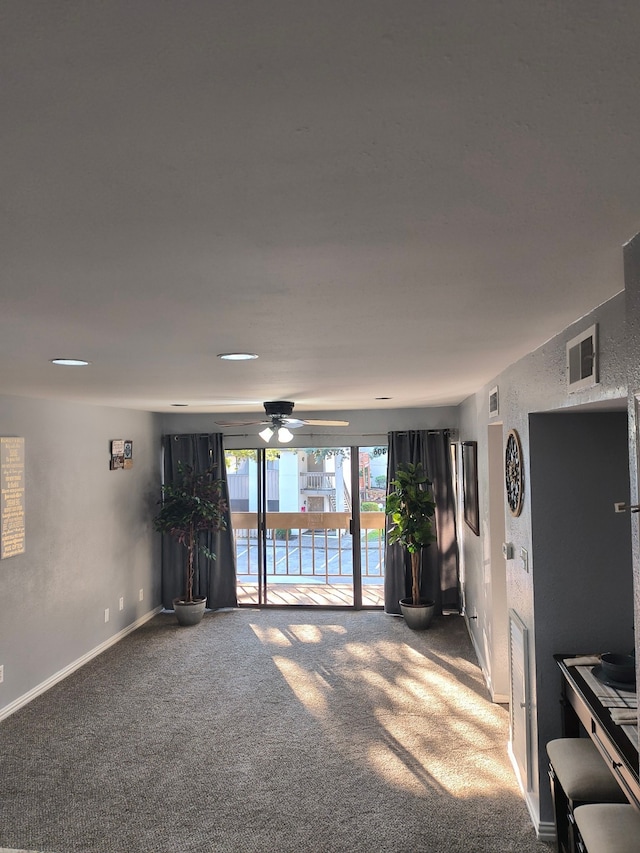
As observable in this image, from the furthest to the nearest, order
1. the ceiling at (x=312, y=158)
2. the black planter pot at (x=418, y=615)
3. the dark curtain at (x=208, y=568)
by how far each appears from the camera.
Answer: the dark curtain at (x=208, y=568)
the black planter pot at (x=418, y=615)
the ceiling at (x=312, y=158)

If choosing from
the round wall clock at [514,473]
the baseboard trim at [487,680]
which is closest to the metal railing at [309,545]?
the baseboard trim at [487,680]

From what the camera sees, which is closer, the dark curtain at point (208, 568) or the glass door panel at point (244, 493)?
the dark curtain at point (208, 568)

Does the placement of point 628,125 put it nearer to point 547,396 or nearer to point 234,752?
point 547,396

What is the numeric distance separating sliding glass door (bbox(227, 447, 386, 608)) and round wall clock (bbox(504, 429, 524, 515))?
12.3 feet

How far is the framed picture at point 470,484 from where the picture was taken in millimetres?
5219

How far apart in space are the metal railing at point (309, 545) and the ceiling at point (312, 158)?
570 cm

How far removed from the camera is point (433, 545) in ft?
22.8

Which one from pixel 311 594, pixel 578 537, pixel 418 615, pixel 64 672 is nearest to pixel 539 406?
pixel 578 537

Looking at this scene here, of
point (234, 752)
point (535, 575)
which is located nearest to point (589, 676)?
point (535, 575)

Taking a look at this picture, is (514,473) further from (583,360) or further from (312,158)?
(312,158)

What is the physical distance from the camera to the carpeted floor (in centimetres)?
302

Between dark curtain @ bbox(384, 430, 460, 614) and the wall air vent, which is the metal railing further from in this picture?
the wall air vent

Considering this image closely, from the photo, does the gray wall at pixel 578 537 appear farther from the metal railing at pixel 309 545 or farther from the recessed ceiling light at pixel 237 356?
the metal railing at pixel 309 545

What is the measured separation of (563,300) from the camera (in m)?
1.84
